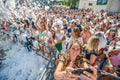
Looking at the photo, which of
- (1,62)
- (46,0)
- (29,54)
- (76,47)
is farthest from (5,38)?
(46,0)

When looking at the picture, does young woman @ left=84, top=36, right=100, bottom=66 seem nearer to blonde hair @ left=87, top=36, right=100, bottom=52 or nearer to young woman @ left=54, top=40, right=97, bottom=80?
blonde hair @ left=87, top=36, right=100, bottom=52

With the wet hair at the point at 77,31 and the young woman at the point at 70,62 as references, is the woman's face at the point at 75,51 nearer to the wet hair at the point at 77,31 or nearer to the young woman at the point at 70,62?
the young woman at the point at 70,62

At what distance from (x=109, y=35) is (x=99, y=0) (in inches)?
1151

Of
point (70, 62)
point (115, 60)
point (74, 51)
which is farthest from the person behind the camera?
point (115, 60)

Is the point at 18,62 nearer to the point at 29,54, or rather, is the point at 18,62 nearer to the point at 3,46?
the point at 29,54

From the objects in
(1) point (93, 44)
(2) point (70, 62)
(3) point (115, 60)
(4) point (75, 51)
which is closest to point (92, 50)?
(1) point (93, 44)

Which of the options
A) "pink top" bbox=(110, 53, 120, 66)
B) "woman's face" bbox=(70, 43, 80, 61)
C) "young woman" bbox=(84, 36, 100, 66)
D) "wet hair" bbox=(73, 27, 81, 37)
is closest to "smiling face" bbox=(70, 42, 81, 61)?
"woman's face" bbox=(70, 43, 80, 61)

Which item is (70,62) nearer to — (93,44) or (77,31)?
(93,44)

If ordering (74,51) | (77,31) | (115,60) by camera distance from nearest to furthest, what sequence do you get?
(74,51) → (115,60) → (77,31)

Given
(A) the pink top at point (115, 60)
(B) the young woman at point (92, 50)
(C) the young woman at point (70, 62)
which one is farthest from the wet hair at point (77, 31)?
(C) the young woman at point (70, 62)

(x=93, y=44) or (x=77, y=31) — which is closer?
(x=93, y=44)

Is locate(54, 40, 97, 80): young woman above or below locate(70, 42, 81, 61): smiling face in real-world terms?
below

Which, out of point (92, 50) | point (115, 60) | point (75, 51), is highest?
point (75, 51)

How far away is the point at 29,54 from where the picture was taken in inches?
352
